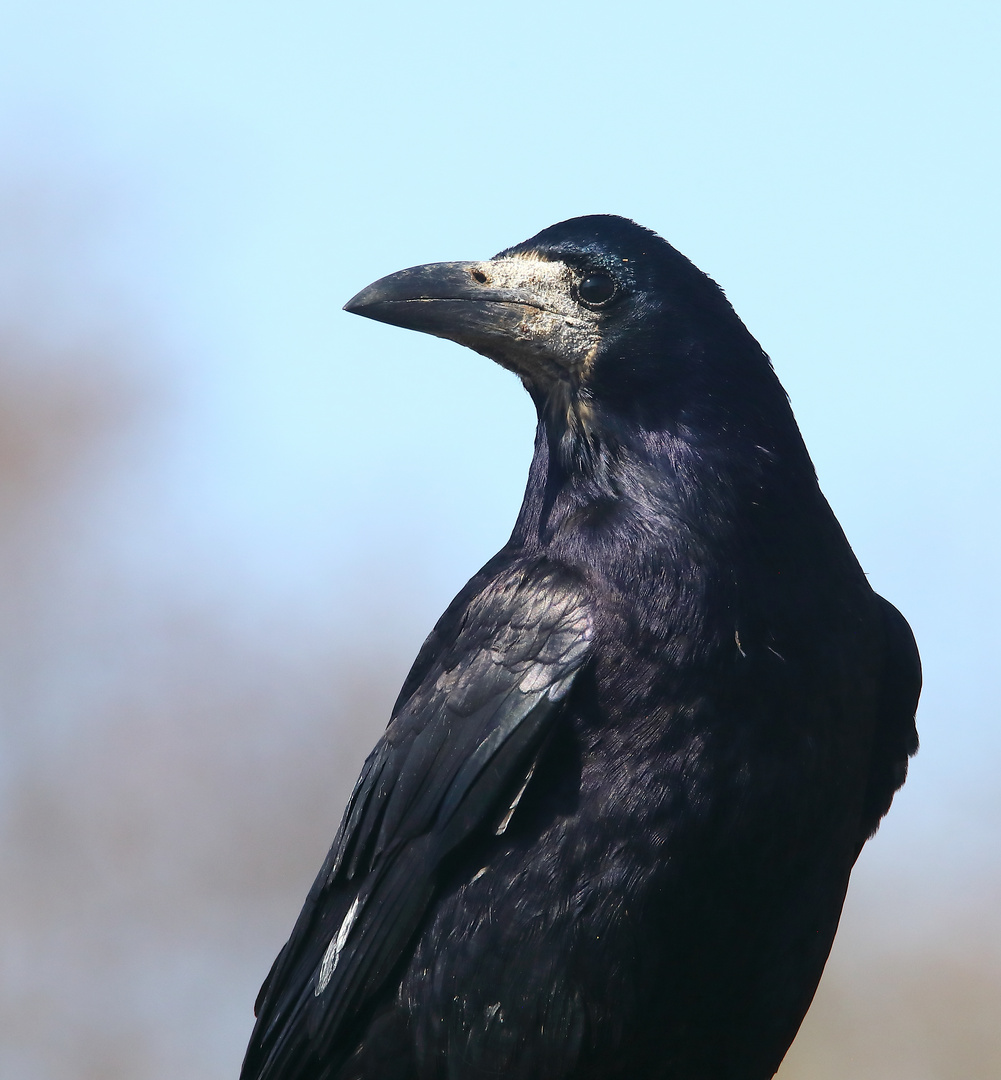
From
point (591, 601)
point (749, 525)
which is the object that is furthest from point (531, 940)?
point (749, 525)

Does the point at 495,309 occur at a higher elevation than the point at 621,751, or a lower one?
higher

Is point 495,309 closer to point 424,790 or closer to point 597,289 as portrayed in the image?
point 597,289

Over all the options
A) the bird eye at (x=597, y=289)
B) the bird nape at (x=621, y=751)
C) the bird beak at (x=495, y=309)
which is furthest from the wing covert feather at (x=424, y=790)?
the bird eye at (x=597, y=289)

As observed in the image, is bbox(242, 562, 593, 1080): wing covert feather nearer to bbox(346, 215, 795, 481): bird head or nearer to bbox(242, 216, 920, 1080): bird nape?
bbox(242, 216, 920, 1080): bird nape

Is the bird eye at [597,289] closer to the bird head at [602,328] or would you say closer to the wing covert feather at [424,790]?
the bird head at [602,328]

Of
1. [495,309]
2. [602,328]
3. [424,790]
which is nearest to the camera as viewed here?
[424,790]

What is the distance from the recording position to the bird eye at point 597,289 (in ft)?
11.5

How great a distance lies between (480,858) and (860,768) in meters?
0.95

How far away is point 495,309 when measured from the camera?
3.61 meters

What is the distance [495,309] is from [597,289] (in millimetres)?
290

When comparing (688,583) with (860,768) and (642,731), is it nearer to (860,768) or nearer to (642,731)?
(642,731)

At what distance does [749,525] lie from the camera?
3.19 metres

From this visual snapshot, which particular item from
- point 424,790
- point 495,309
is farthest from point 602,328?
point 424,790

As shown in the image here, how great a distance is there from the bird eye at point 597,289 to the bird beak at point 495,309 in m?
0.05
